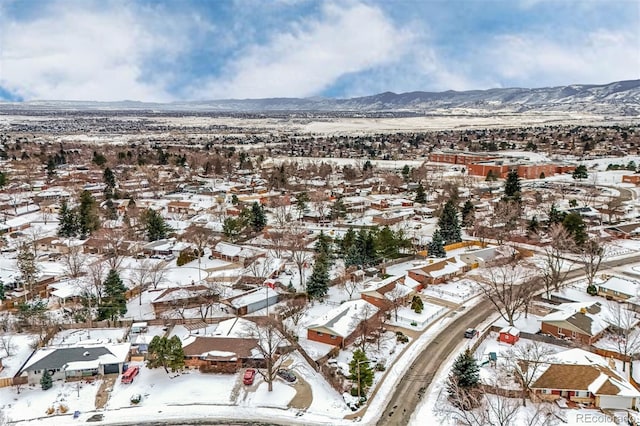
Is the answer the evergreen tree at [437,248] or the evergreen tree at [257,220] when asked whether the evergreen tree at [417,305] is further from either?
the evergreen tree at [257,220]

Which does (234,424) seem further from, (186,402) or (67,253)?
(67,253)

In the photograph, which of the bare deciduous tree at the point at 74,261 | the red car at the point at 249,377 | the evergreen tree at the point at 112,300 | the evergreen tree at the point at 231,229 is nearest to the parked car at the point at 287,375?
the red car at the point at 249,377

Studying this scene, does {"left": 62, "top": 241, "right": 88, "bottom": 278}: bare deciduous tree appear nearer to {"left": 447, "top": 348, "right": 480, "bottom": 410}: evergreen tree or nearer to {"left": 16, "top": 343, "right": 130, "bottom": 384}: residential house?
{"left": 16, "top": 343, "right": 130, "bottom": 384}: residential house

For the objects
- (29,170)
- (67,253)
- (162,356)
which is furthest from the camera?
(29,170)

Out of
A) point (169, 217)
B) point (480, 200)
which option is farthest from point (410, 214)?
point (169, 217)

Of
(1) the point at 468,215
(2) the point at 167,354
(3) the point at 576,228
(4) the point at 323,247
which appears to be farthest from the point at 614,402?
(1) the point at 468,215
